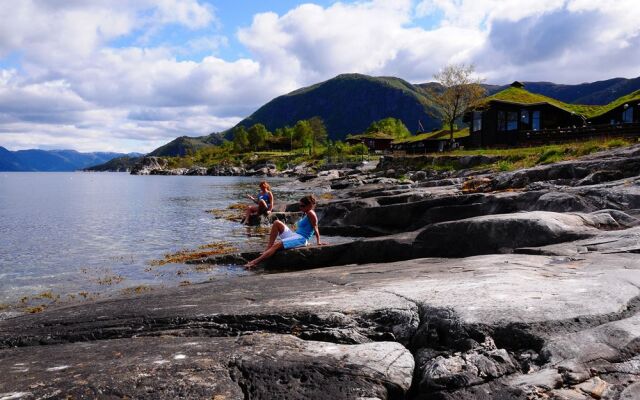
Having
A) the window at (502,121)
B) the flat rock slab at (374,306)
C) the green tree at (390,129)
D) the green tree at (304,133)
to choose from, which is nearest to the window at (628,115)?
the window at (502,121)

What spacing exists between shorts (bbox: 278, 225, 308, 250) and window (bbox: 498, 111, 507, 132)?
5577cm

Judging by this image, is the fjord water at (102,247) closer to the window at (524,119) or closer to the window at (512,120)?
the window at (512,120)

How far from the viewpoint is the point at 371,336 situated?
6.78 metres

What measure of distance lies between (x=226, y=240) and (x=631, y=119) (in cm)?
5654

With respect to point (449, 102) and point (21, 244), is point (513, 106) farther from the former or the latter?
point (21, 244)

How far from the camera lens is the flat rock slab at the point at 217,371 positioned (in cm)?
525

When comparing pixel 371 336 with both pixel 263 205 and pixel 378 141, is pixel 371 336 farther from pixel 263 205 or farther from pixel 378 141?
pixel 378 141

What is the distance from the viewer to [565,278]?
805 cm

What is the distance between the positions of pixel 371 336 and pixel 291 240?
9096 mm

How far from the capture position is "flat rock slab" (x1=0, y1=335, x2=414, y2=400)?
17.2ft

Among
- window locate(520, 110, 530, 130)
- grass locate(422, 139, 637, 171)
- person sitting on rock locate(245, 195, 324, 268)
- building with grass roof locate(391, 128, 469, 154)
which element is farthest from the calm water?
building with grass roof locate(391, 128, 469, 154)

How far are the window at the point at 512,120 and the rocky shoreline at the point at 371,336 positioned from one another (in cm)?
5646

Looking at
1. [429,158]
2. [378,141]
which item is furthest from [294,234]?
[378,141]

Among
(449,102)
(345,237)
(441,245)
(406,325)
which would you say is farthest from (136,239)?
(449,102)
